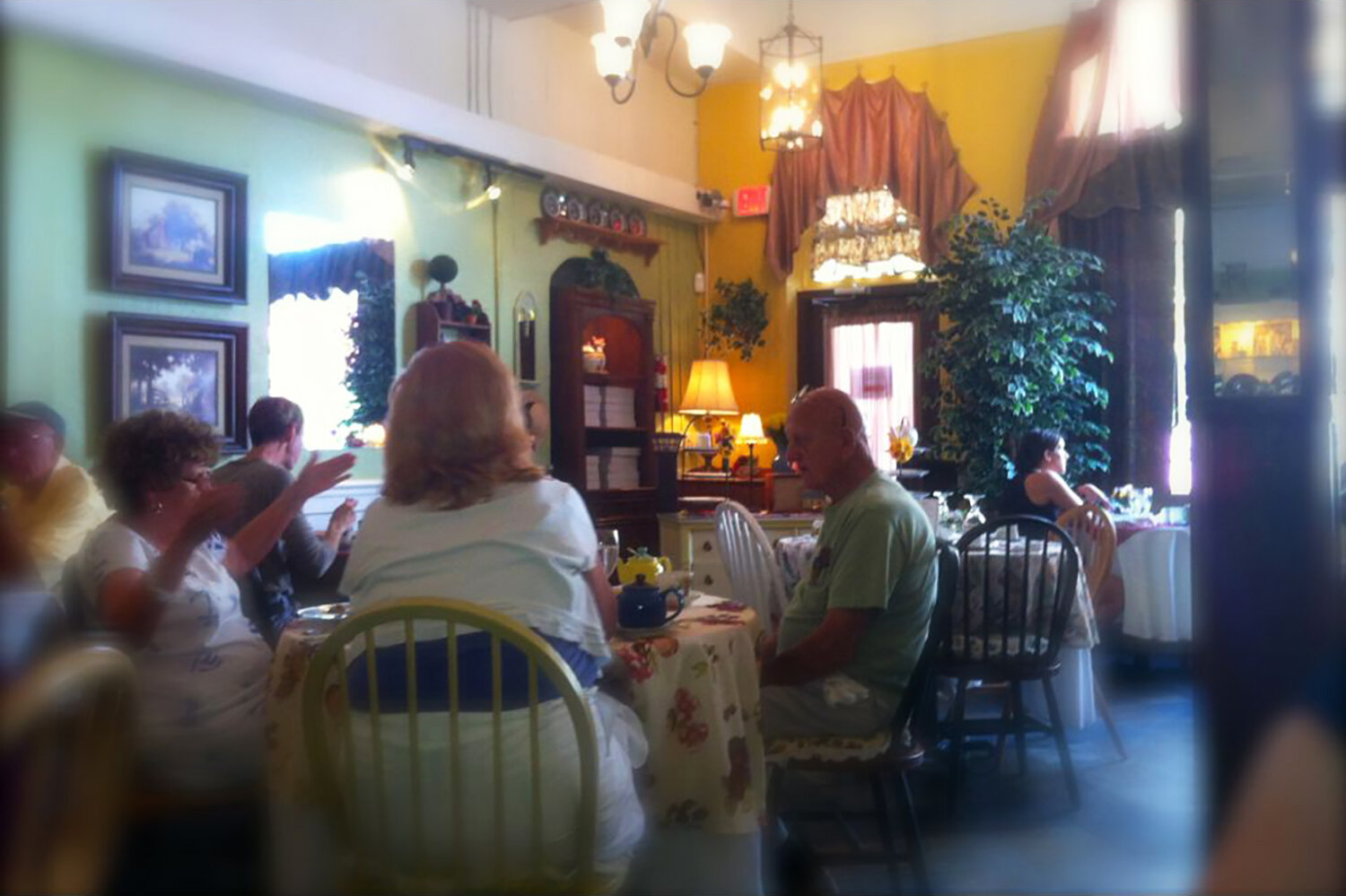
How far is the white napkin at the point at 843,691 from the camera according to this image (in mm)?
2324

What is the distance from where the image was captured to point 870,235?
5.20m

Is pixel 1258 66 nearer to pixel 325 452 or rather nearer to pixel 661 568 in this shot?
pixel 661 568

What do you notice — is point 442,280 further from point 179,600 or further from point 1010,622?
point 179,600

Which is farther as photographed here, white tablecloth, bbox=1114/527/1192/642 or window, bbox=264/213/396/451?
white tablecloth, bbox=1114/527/1192/642

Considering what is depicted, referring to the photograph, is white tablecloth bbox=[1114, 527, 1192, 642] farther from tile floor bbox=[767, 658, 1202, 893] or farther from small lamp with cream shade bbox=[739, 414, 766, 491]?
small lamp with cream shade bbox=[739, 414, 766, 491]

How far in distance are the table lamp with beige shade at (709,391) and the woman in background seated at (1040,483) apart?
8.38 ft

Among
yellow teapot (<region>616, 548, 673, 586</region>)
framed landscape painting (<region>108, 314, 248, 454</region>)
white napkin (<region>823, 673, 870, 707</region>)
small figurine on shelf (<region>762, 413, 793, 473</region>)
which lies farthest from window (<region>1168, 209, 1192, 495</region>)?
yellow teapot (<region>616, 548, 673, 586</region>)

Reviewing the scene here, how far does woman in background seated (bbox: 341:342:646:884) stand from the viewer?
5.39 ft

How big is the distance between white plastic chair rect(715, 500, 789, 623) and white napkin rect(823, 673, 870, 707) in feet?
3.71

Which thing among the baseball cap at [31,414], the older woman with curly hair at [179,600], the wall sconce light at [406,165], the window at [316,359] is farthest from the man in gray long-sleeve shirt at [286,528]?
the wall sconce light at [406,165]

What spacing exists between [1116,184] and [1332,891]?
6.59m

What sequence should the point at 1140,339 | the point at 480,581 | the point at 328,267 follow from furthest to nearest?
the point at 1140,339 < the point at 328,267 < the point at 480,581

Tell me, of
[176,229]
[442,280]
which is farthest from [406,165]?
[176,229]

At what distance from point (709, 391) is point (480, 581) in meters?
5.66
